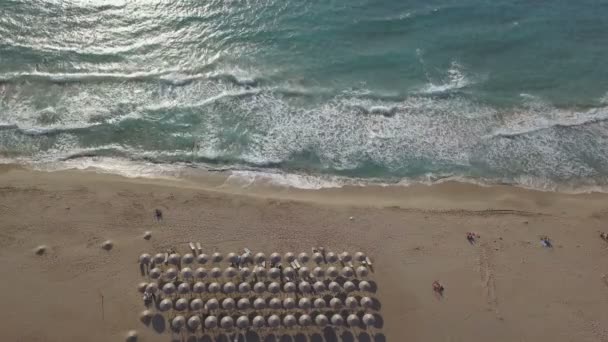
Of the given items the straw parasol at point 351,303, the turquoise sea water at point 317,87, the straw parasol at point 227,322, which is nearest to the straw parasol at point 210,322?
the straw parasol at point 227,322

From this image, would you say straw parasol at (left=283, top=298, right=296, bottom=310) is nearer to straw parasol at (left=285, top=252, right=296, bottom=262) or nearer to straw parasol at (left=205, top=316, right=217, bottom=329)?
straw parasol at (left=285, top=252, right=296, bottom=262)

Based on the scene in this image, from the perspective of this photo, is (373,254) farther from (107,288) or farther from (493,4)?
(493,4)

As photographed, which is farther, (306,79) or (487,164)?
(306,79)

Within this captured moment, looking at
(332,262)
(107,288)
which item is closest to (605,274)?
(332,262)

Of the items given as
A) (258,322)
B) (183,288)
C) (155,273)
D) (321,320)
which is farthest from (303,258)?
(155,273)

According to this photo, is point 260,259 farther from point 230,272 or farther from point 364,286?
point 364,286
